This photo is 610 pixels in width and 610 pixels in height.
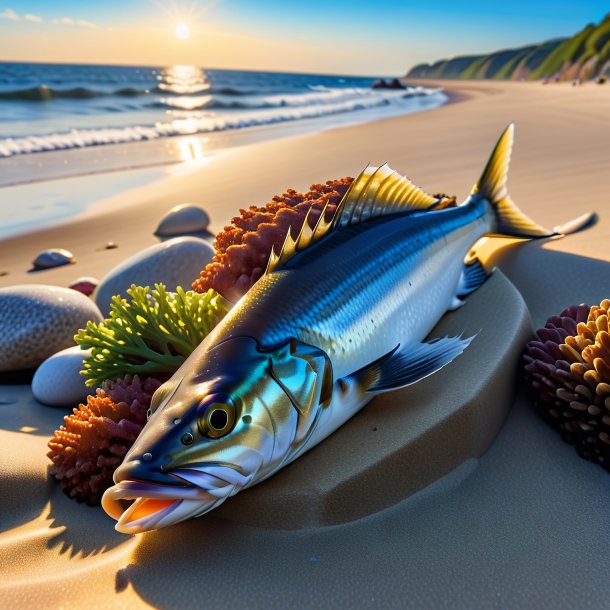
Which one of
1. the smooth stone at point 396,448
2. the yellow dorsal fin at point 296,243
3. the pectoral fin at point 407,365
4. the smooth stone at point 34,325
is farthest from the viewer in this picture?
the smooth stone at point 34,325

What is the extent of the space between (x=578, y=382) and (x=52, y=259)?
17.8ft

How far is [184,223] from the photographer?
724 centimetres

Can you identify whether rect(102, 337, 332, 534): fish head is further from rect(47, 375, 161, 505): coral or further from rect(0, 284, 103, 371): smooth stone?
rect(0, 284, 103, 371): smooth stone

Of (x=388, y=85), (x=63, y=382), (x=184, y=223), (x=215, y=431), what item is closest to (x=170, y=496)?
(x=215, y=431)

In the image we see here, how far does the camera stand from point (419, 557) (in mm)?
1908

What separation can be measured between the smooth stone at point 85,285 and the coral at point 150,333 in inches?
Answer: 109

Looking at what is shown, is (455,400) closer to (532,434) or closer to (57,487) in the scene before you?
(532,434)

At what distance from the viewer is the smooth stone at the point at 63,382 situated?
137 inches

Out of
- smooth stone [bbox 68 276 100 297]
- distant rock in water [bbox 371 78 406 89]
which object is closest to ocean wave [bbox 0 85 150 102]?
smooth stone [bbox 68 276 100 297]

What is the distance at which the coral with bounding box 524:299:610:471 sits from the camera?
7.38ft

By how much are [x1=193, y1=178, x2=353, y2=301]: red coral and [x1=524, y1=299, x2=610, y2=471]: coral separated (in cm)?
123

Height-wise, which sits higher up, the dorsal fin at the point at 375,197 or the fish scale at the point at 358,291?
the dorsal fin at the point at 375,197

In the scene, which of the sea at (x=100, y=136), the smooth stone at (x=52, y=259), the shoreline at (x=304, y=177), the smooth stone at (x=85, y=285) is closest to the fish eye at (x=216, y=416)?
the shoreline at (x=304, y=177)

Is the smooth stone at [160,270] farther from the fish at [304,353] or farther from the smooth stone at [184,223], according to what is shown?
the smooth stone at [184,223]
